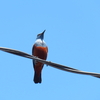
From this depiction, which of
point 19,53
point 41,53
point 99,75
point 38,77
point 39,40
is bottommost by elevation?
point 99,75

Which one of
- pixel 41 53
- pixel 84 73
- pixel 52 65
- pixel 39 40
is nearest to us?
pixel 84 73

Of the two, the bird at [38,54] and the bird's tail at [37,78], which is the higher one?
the bird at [38,54]

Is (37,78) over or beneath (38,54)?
beneath

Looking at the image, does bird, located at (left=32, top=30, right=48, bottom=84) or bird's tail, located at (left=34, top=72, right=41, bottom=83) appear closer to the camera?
bird, located at (left=32, top=30, right=48, bottom=84)

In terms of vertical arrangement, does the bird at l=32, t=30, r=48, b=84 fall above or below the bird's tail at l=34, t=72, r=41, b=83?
above

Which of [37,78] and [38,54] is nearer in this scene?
[38,54]

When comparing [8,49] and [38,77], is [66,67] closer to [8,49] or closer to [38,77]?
[8,49]

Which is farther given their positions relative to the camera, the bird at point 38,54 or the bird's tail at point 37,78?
the bird's tail at point 37,78

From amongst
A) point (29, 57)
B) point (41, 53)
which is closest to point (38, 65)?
point (41, 53)

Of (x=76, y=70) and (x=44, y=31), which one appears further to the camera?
(x=44, y=31)

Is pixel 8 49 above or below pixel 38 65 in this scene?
below

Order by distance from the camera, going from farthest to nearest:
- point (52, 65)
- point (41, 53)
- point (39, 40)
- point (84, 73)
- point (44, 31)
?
1. point (44, 31)
2. point (39, 40)
3. point (41, 53)
4. point (52, 65)
5. point (84, 73)

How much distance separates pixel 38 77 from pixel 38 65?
0.44 metres

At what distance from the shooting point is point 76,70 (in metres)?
4.11
